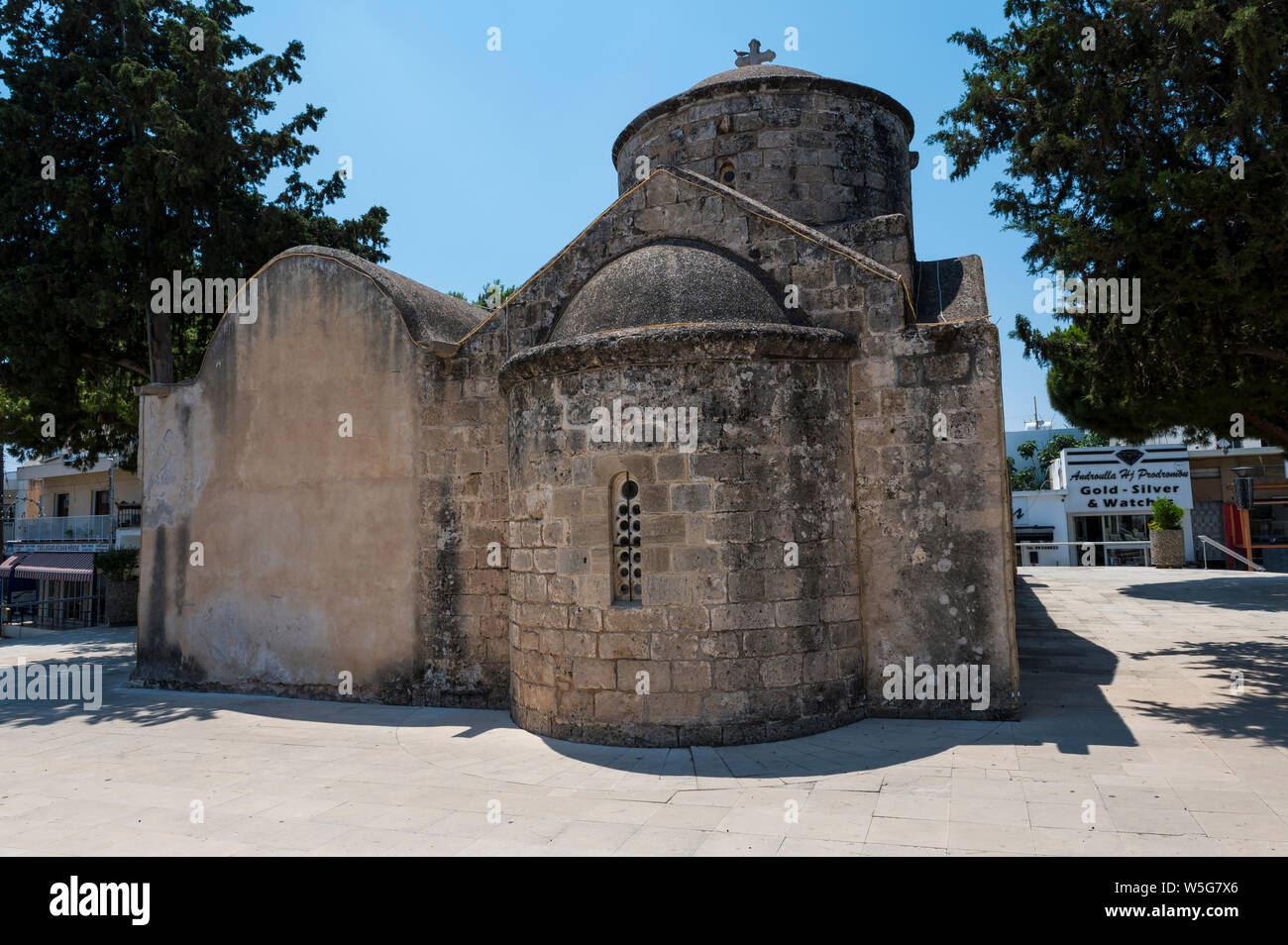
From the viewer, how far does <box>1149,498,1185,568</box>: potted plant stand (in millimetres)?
20500

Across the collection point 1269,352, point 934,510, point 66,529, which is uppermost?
point 1269,352

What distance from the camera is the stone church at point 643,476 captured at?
632 centimetres

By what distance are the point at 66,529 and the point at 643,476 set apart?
24763 mm

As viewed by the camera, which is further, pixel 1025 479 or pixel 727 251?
pixel 1025 479

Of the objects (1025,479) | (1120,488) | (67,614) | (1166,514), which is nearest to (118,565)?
(67,614)

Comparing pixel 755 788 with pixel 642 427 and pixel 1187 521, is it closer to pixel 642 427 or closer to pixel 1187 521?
pixel 642 427

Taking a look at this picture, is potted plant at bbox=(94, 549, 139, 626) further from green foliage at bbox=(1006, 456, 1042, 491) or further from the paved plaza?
green foliage at bbox=(1006, 456, 1042, 491)

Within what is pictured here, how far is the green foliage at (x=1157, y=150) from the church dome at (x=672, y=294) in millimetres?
3718

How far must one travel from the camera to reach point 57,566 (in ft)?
65.4

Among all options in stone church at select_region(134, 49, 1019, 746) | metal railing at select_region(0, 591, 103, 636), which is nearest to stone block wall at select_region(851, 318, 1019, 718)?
stone church at select_region(134, 49, 1019, 746)

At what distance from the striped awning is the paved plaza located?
11524 millimetres

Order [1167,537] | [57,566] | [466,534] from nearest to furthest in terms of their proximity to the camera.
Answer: [466,534] → [57,566] → [1167,537]

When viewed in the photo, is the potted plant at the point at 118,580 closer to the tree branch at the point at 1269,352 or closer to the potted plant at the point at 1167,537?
the tree branch at the point at 1269,352

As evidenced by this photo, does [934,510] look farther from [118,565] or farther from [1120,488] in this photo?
Answer: [1120,488]
